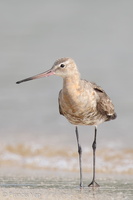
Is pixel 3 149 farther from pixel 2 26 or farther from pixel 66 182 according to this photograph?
pixel 2 26

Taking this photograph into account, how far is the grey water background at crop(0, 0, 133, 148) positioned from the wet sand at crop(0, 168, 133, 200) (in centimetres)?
206

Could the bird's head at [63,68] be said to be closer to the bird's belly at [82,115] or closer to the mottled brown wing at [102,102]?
the bird's belly at [82,115]

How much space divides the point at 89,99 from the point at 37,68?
8051 mm

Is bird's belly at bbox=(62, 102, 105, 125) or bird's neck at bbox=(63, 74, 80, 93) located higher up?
bird's neck at bbox=(63, 74, 80, 93)

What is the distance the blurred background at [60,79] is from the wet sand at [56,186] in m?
0.99

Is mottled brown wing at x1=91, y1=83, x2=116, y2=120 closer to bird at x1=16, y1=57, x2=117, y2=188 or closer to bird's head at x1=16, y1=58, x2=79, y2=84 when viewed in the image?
bird at x1=16, y1=57, x2=117, y2=188

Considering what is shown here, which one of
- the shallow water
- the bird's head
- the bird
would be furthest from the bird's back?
the shallow water

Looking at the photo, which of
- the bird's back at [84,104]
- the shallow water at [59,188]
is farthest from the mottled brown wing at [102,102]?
the shallow water at [59,188]

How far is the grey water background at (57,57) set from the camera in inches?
480

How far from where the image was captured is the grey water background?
12180mm

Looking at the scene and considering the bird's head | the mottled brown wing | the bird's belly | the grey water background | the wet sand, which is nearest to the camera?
the wet sand

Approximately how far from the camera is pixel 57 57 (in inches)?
662

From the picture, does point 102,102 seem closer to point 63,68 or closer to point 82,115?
point 82,115

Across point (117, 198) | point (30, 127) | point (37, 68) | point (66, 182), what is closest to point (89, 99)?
point (66, 182)
